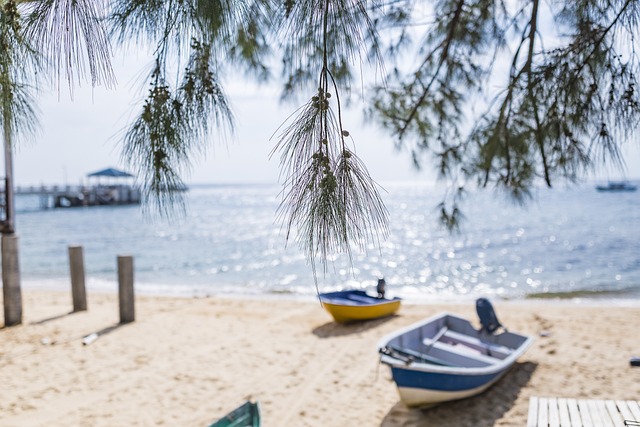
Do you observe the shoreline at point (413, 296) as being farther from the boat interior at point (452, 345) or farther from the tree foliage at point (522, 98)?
the tree foliage at point (522, 98)

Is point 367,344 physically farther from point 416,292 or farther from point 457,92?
point 416,292

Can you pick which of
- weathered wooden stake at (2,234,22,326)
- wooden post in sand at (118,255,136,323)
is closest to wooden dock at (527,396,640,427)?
wooden post in sand at (118,255,136,323)

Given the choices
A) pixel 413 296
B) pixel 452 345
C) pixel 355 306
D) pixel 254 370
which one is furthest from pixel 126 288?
pixel 413 296

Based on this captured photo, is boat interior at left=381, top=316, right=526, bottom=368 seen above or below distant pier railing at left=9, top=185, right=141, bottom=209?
below

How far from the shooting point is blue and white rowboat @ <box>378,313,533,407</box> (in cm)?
486

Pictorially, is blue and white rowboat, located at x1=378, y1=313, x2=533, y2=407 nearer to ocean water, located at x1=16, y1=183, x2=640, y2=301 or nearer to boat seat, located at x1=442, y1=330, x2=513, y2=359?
boat seat, located at x1=442, y1=330, x2=513, y2=359

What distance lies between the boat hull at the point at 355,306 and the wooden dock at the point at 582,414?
5389 mm

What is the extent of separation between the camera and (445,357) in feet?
19.3

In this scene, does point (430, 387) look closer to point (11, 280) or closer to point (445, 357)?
point (445, 357)

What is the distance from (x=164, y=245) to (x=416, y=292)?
A: 49.0 feet

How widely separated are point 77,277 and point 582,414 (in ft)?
27.4

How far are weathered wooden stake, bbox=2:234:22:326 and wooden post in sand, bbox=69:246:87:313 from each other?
3.37 ft

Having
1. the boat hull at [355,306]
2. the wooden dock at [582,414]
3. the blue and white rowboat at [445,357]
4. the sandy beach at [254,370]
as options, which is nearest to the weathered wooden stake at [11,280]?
the sandy beach at [254,370]

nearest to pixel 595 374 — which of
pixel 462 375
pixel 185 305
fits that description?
pixel 462 375
